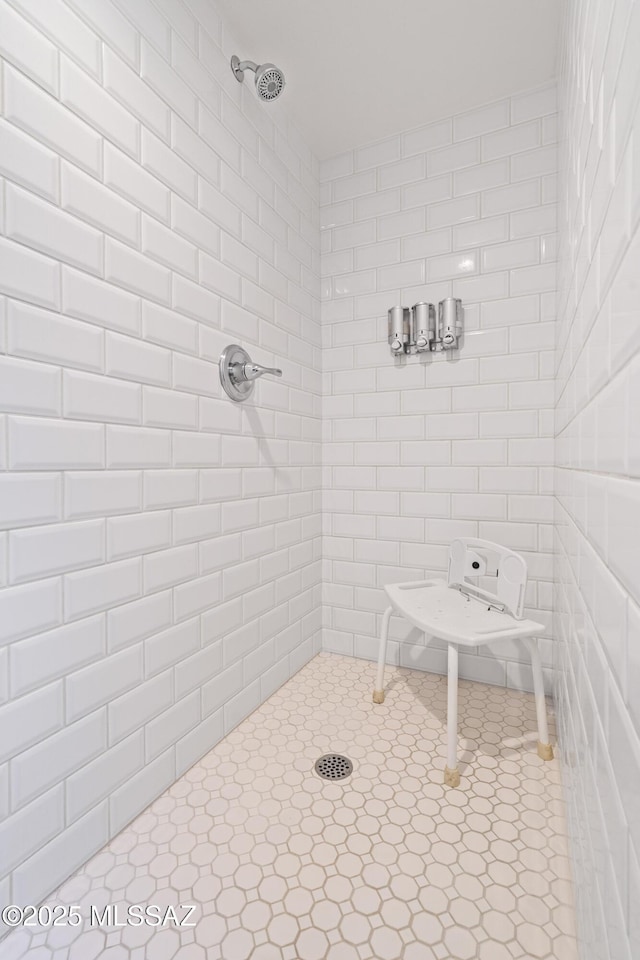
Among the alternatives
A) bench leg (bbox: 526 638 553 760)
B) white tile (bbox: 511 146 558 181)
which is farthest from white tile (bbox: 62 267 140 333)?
white tile (bbox: 511 146 558 181)

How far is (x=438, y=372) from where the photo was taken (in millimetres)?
1716

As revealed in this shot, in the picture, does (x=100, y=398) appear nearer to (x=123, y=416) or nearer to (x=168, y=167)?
(x=123, y=416)

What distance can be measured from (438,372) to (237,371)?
820mm

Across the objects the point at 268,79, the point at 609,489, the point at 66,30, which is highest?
the point at 268,79

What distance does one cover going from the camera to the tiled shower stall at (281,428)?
0.59m

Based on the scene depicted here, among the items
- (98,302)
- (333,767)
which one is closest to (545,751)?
(333,767)

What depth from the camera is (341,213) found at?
74.0 inches

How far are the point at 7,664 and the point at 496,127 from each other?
2.18m

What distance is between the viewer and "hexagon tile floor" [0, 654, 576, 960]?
30.3 inches

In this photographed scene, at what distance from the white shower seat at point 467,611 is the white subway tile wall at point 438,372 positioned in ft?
0.60

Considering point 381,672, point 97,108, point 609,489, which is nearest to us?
point 609,489

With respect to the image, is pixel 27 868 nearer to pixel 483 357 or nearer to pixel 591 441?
pixel 591 441

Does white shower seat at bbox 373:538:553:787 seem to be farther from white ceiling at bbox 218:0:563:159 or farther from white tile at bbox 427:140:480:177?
white ceiling at bbox 218:0:563:159

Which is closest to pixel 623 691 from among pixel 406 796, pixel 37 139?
pixel 406 796
